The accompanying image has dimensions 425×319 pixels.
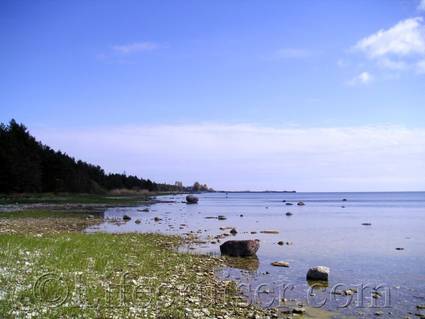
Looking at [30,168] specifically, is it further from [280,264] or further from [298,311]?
[298,311]

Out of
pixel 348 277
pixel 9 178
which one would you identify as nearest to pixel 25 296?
pixel 348 277

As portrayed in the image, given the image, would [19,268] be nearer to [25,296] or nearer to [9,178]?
[25,296]

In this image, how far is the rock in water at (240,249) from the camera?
26.6 m

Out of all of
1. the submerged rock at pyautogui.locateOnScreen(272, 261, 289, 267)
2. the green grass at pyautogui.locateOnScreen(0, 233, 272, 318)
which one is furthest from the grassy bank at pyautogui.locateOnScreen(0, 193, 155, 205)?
the submerged rock at pyautogui.locateOnScreen(272, 261, 289, 267)

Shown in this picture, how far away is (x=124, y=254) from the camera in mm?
21531

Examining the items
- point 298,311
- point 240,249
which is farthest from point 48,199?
point 298,311

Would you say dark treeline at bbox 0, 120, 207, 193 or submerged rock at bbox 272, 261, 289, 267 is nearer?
submerged rock at bbox 272, 261, 289, 267

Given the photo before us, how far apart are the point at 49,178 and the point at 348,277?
109m

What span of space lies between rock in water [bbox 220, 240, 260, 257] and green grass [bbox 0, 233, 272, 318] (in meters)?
4.92

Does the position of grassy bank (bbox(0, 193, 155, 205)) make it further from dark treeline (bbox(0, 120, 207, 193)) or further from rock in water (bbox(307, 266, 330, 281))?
rock in water (bbox(307, 266, 330, 281))

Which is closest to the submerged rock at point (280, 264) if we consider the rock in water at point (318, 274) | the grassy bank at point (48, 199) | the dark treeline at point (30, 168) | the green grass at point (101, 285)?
the rock in water at point (318, 274)

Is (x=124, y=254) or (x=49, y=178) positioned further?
(x=49, y=178)

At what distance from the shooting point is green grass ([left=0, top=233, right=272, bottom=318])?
36.6 feet

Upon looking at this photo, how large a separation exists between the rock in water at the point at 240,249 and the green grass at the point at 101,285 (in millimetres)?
4923
